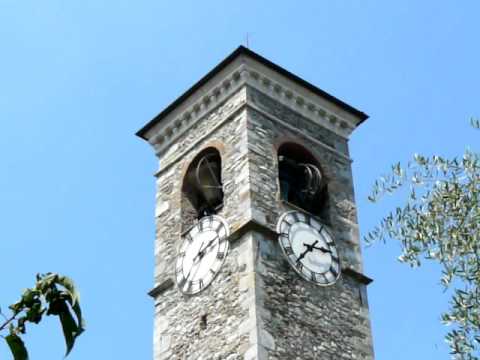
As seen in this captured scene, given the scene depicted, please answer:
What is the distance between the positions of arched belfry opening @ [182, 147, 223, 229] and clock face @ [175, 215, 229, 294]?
1.91ft

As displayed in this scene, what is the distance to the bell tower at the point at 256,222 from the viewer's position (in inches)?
481

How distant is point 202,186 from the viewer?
14570mm

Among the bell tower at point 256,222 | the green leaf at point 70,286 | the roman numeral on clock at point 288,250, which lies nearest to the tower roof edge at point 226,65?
the bell tower at point 256,222

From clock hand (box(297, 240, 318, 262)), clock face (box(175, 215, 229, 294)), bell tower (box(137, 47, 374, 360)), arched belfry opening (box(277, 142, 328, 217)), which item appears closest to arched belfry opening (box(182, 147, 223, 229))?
bell tower (box(137, 47, 374, 360))

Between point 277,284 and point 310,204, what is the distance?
7.92 ft

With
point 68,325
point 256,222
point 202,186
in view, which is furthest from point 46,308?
point 202,186

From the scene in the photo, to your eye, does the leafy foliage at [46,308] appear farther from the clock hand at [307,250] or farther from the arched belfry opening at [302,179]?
the arched belfry opening at [302,179]

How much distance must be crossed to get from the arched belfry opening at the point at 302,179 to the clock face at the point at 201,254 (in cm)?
139

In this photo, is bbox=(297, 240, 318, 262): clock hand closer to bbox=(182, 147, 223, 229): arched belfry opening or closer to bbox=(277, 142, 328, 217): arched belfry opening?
bbox=(277, 142, 328, 217): arched belfry opening

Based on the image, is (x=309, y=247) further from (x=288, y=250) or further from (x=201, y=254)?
(x=201, y=254)

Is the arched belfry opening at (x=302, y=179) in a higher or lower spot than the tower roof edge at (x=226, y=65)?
lower

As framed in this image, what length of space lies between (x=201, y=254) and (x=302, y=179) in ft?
7.53

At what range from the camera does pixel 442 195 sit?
255 inches

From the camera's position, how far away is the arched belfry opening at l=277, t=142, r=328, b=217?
1442 centimetres
